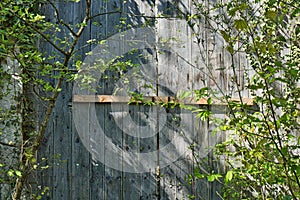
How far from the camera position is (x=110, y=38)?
11.9 feet

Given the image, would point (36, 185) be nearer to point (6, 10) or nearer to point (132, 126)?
point (132, 126)

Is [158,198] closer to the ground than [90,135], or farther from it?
closer to the ground

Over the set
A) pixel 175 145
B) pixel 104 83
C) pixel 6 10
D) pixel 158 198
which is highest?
pixel 6 10

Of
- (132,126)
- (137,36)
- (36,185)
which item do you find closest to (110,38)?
(137,36)

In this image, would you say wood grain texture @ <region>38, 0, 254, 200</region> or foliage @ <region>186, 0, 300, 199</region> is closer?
foliage @ <region>186, 0, 300, 199</region>

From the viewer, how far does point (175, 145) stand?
381 centimetres

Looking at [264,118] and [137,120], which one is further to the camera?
[137,120]

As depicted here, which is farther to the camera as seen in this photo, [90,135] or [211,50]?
[211,50]

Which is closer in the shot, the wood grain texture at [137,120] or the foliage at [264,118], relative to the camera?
the foliage at [264,118]

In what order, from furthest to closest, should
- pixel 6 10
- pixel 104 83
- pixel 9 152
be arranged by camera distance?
pixel 104 83 < pixel 9 152 < pixel 6 10

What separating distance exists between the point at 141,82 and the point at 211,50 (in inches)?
27.7

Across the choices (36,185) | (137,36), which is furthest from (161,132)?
(36,185)

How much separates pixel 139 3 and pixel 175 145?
50.4 inches

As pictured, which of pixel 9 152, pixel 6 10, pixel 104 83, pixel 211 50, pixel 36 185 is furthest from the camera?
pixel 211 50
